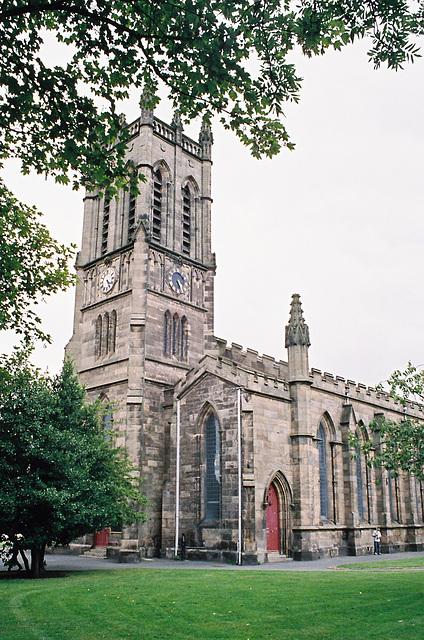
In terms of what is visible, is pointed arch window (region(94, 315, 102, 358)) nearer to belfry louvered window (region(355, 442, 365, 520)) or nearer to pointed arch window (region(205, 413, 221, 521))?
pointed arch window (region(205, 413, 221, 521))

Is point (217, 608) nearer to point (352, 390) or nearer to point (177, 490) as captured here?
point (177, 490)

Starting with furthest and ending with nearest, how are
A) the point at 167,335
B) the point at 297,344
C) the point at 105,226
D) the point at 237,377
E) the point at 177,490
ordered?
the point at 105,226 < the point at 167,335 < the point at 297,344 < the point at 177,490 < the point at 237,377

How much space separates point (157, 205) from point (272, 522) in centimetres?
1907

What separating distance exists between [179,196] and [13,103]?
27.6 m

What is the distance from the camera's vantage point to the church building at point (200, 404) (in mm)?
25266

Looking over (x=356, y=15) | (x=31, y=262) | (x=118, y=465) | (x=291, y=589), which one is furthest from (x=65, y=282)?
(x=356, y=15)

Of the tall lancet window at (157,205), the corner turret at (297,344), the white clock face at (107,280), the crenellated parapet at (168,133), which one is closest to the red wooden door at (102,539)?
the corner turret at (297,344)

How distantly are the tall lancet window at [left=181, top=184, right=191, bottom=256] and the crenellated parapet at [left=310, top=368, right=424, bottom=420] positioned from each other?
11402 mm

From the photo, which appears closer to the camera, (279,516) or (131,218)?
(279,516)

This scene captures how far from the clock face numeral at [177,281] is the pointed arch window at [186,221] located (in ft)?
6.98

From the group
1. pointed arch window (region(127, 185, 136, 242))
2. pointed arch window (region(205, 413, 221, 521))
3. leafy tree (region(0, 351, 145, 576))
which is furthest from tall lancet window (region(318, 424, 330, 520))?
pointed arch window (region(127, 185, 136, 242))

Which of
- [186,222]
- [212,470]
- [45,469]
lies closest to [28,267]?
[45,469]

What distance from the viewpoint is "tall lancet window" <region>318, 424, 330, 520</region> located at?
96.9ft

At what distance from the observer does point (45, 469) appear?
727 inches
